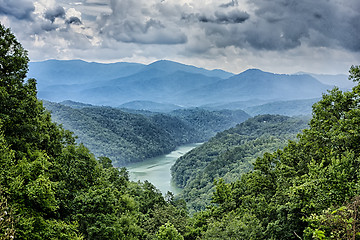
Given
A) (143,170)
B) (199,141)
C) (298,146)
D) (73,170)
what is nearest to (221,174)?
(143,170)

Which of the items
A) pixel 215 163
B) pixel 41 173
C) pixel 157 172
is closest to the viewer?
pixel 41 173

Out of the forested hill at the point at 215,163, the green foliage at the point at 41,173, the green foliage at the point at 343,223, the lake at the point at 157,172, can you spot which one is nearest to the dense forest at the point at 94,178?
the green foliage at the point at 41,173

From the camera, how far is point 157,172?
96688 millimetres

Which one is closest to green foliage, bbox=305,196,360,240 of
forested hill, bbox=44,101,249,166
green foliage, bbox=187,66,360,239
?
green foliage, bbox=187,66,360,239

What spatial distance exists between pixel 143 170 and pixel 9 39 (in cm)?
8657

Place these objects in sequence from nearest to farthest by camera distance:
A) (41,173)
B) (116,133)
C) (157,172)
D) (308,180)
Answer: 1. (41,173)
2. (308,180)
3. (157,172)
4. (116,133)

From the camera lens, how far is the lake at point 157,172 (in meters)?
81.8

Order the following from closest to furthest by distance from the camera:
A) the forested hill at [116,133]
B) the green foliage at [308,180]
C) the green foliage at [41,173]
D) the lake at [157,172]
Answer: the green foliage at [41,173], the green foliage at [308,180], the lake at [157,172], the forested hill at [116,133]

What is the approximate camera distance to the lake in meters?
81.8

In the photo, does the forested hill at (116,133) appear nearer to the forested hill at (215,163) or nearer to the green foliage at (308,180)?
the forested hill at (215,163)

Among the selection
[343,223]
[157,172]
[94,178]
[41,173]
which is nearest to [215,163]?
[157,172]

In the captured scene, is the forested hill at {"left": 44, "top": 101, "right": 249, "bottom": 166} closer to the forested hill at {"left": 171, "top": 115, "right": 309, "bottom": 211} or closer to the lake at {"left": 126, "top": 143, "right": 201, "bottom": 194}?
the lake at {"left": 126, "top": 143, "right": 201, "bottom": 194}

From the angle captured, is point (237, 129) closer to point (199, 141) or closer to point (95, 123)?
point (199, 141)

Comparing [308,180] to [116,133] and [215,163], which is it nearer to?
[215,163]
